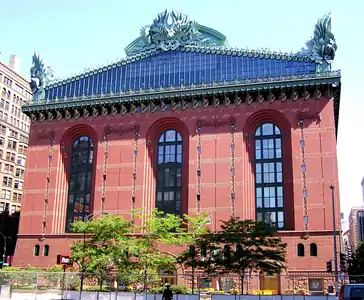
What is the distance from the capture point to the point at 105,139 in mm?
72750

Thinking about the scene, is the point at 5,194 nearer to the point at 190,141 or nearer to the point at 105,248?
the point at 190,141

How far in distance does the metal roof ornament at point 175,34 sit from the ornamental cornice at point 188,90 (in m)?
8.47

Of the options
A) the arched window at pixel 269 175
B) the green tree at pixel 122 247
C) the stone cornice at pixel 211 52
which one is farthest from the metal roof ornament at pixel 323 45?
the green tree at pixel 122 247

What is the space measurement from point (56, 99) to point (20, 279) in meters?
35.1

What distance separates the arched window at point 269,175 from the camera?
65000 mm

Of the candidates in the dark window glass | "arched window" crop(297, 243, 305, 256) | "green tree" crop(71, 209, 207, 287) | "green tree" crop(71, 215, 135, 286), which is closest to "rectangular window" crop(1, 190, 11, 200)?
the dark window glass

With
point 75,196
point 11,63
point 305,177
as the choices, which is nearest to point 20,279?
point 75,196

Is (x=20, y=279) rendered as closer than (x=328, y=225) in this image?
Yes

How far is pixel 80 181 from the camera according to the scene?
74.1 meters

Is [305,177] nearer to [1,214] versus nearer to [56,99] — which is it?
[56,99]

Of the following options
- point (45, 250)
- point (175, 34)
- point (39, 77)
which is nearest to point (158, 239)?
point (45, 250)

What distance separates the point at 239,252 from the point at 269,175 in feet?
62.0

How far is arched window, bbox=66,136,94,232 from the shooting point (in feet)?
239

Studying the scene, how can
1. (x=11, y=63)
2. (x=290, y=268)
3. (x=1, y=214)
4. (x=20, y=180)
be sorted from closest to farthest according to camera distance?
(x=290, y=268)
(x=1, y=214)
(x=20, y=180)
(x=11, y=63)
